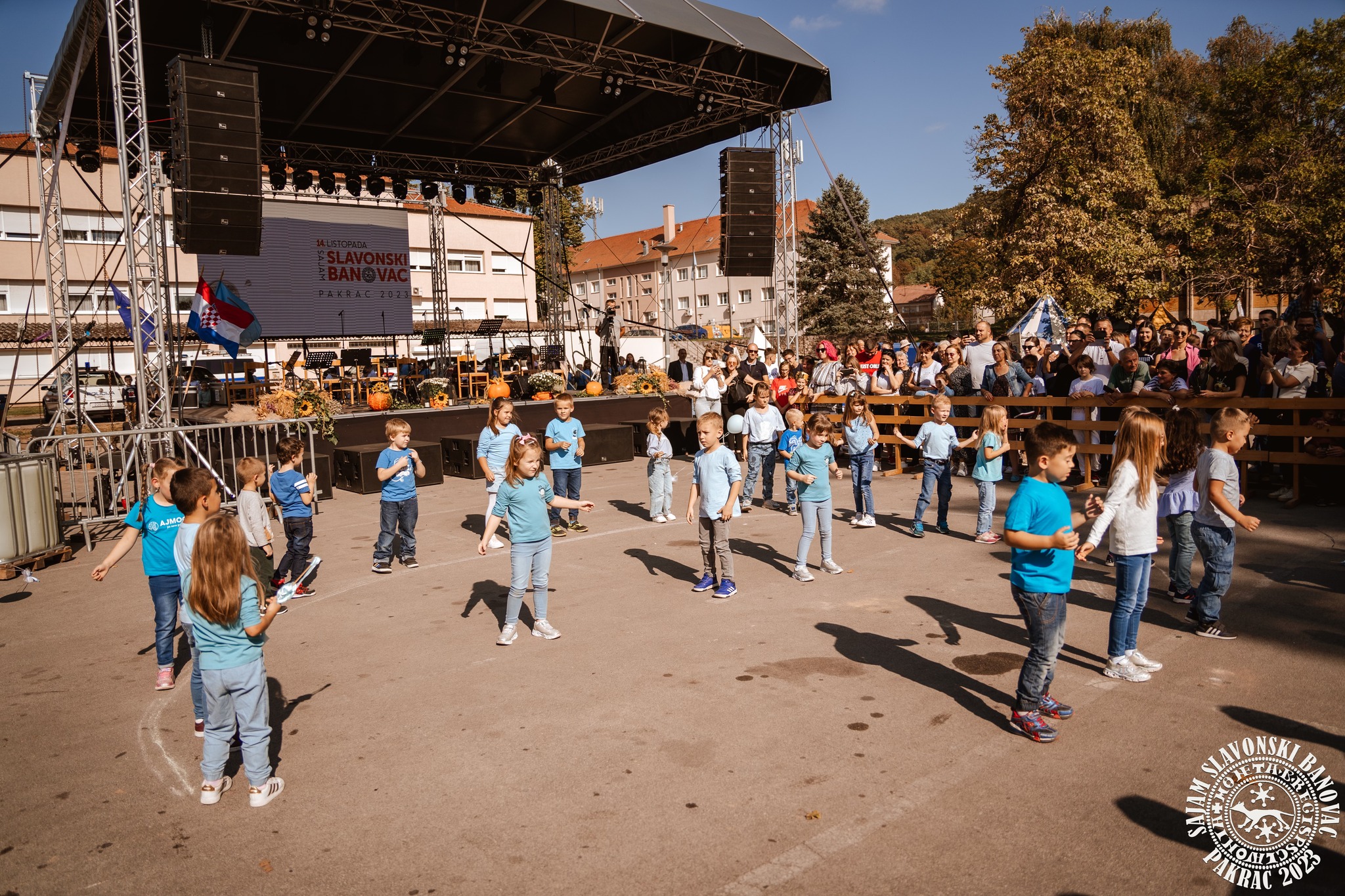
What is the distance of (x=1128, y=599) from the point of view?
5.46 meters

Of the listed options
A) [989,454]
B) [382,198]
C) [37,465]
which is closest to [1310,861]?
[989,454]

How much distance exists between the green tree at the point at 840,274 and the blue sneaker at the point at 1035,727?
4846 centimetres

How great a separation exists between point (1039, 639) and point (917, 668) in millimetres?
1282

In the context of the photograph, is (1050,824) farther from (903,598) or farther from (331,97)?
(331,97)

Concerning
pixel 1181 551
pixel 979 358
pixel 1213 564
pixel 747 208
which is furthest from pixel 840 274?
pixel 1213 564

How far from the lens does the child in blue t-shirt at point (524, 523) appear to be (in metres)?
6.62

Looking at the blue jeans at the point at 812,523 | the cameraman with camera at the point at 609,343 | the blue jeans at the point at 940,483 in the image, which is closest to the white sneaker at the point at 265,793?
the blue jeans at the point at 812,523

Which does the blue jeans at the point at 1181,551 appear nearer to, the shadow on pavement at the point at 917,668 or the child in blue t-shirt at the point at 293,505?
the shadow on pavement at the point at 917,668

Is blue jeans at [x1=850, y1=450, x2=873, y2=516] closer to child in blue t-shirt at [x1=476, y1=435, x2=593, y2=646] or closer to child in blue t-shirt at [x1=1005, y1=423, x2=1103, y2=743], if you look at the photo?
child in blue t-shirt at [x1=476, y1=435, x2=593, y2=646]

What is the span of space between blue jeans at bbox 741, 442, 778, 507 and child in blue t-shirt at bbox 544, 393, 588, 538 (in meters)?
2.40

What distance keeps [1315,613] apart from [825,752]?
4.56 m

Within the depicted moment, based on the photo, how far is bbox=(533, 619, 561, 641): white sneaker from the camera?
6773mm

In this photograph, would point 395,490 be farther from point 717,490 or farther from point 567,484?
point 717,490

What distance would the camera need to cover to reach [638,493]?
13898 mm
